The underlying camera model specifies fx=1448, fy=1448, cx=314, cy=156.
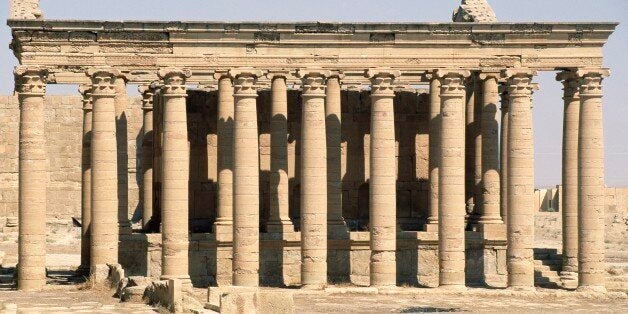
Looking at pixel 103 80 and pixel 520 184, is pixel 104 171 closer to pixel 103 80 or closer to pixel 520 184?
pixel 103 80

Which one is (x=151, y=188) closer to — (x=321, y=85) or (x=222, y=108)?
(x=222, y=108)

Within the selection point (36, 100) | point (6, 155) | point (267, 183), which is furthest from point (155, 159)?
point (6, 155)

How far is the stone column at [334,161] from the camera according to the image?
51594 mm

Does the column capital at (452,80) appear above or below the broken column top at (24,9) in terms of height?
below

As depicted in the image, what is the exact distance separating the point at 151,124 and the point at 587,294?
1873cm

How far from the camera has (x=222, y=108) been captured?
52.3 meters

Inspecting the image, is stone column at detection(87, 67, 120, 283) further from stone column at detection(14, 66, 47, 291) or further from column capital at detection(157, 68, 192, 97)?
stone column at detection(14, 66, 47, 291)

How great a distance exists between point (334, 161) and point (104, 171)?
848cm

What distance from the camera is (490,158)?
53719 millimetres

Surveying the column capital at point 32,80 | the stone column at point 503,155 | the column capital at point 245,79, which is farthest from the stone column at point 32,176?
the stone column at point 503,155

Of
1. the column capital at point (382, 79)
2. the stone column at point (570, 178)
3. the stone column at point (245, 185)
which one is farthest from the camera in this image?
the stone column at point (570, 178)

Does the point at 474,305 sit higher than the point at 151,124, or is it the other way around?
the point at 151,124

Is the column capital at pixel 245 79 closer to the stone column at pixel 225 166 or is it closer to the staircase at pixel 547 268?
the stone column at pixel 225 166

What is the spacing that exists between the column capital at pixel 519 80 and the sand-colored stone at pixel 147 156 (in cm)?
1497
